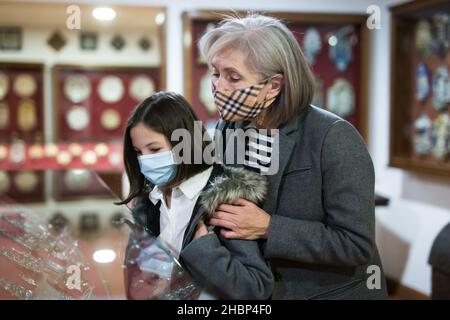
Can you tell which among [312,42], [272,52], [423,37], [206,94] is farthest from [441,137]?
[272,52]

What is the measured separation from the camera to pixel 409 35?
14.7 feet

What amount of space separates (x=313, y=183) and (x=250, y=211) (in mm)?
184

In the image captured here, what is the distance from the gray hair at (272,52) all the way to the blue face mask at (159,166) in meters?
0.27

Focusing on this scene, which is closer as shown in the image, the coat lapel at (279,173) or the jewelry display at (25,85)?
the coat lapel at (279,173)

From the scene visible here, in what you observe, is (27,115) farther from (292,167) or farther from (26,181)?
(292,167)

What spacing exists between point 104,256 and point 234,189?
1.23ft

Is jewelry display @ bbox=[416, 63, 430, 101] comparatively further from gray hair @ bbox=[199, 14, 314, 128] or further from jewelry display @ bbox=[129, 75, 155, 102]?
gray hair @ bbox=[199, 14, 314, 128]

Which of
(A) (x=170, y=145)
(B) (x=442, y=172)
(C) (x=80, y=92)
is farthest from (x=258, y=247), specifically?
(C) (x=80, y=92)

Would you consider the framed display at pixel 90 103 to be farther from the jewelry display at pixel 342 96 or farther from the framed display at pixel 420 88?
the framed display at pixel 420 88

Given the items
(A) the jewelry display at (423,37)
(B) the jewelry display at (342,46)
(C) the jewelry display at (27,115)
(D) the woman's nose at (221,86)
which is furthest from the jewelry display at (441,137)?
(C) the jewelry display at (27,115)

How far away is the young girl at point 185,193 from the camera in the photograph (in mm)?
1233

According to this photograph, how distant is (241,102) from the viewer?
1362 mm

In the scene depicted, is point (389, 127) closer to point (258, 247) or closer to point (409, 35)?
point (409, 35)

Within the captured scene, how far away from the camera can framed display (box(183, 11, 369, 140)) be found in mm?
4551
